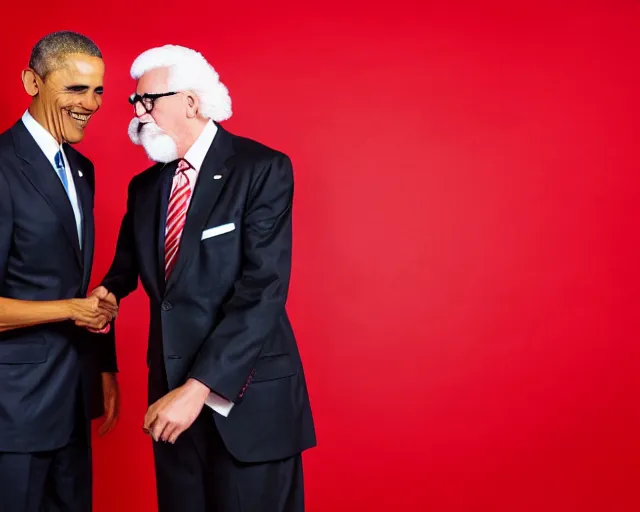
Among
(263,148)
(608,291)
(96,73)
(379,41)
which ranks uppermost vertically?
(379,41)

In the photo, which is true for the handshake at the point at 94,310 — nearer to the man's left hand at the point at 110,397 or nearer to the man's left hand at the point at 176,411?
the man's left hand at the point at 110,397

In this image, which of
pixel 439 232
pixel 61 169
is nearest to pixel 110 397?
pixel 61 169

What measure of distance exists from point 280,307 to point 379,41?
1.83m

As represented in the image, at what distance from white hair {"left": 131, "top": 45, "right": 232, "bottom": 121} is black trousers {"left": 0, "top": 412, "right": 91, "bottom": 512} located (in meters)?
1.00

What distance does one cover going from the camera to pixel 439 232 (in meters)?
3.82

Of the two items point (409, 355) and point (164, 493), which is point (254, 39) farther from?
point (164, 493)

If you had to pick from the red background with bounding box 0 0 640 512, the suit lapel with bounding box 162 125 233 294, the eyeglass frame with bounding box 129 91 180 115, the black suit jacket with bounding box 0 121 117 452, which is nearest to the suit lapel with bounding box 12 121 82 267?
the black suit jacket with bounding box 0 121 117 452

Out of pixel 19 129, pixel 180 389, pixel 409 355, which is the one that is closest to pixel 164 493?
pixel 180 389

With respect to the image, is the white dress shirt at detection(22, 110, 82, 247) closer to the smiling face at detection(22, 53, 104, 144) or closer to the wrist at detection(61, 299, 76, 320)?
the smiling face at detection(22, 53, 104, 144)

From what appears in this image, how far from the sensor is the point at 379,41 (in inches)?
149

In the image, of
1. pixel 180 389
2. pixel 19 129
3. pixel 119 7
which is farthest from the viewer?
pixel 119 7

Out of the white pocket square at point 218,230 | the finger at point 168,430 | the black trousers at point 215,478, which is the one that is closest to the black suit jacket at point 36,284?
the black trousers at point 215,478

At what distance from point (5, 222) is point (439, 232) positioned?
189 centimetres

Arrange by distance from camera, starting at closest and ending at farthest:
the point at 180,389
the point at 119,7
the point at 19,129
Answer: the point at 180,389 → the point at 19,129 → the point at 119,7
